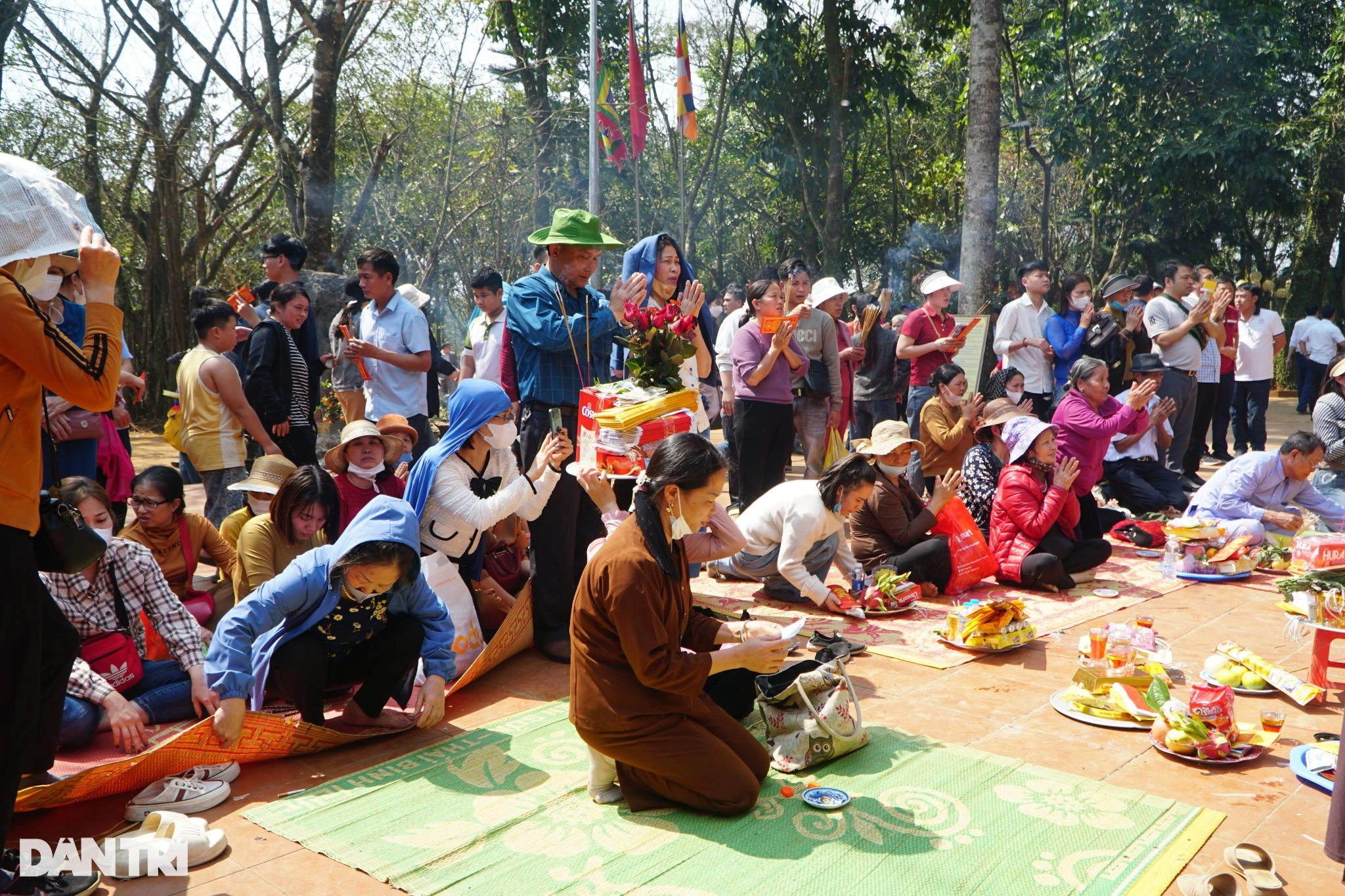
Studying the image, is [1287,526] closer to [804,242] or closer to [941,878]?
[941,878]

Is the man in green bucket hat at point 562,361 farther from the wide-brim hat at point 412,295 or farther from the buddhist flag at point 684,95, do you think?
the buddhist flag at point 684,95

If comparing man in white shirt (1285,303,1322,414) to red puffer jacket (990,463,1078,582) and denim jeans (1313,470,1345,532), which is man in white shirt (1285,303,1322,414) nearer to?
denim jeans (1313,470,1345,532)

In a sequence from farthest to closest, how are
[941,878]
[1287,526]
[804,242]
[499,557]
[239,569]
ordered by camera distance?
[804,242], [1287,526], [499,557], [239,569], [941,878]

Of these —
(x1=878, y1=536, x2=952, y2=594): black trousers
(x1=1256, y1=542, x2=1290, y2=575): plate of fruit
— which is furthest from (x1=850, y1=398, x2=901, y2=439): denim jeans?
(x1=1256, y1=542, x2=1290, y2=575): plate of fruit

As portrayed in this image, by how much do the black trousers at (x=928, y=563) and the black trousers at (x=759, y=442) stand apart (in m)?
1.06

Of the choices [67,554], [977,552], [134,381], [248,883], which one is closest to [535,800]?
[248,883]

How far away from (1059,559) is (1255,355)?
562cm

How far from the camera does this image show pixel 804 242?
78.2ft

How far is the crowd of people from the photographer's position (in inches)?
124

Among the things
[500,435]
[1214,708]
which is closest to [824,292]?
[500,435]

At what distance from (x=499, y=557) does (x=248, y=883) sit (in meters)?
2.63

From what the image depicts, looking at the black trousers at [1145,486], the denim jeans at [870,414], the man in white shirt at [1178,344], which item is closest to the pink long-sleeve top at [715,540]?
the denim jeans at [870,414]

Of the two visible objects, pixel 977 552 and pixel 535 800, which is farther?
pixel 977 552

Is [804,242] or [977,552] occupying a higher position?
[804,242]
